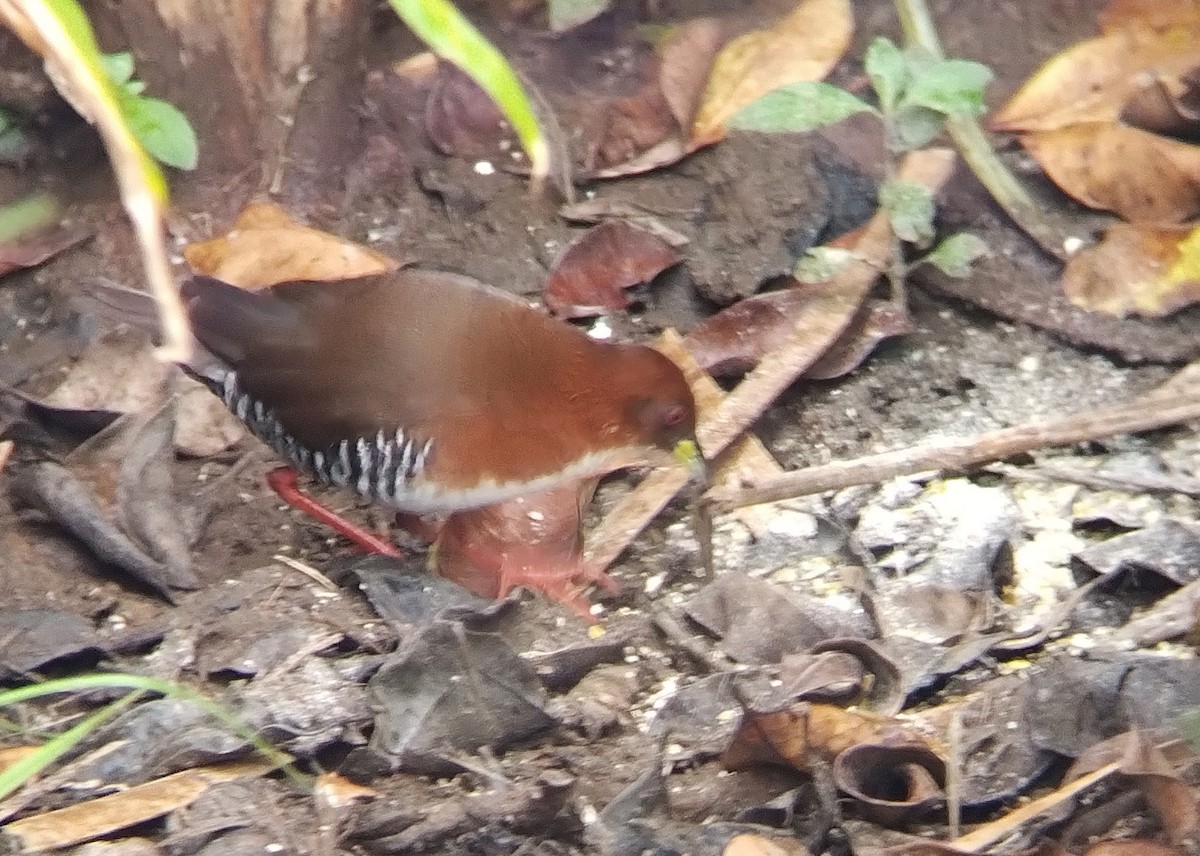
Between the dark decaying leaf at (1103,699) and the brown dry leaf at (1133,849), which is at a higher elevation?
the dark decaying leaf at (1103,699)

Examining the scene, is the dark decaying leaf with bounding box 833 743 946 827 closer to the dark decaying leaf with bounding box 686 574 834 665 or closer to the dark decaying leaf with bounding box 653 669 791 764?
the dark decaying leaf with bounding box 653 669 791 764

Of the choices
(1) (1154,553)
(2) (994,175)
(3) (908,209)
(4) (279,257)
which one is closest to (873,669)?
(1) (1154,553)

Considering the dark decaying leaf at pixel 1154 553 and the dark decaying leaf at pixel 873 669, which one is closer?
the dark decaying leaf at pixel 873 669

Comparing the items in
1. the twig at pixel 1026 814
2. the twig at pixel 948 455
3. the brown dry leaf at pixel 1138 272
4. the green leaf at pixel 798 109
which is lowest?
the twig at pixel 1026 814

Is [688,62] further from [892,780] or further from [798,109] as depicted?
[892,780]

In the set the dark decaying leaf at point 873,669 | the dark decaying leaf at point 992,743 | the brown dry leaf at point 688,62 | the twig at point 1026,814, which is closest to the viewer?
the twig at point 1026,814

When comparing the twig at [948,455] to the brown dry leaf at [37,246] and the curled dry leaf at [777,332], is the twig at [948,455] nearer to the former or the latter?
the curled dry leaf at [777,332]

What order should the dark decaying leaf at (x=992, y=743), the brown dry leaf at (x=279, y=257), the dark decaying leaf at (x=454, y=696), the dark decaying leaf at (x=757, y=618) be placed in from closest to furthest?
the dark decaying leaf at (x=992, y=743) → the dark decaying leaf at (x=454, y=696) → the dark decaying leaf at (x=757, y=618) → the brown dry leaf at (x=279, y=257)

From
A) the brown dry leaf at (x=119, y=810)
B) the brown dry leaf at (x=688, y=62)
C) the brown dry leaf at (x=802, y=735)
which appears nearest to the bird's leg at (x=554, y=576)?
the brown dry leaf at (x=802, y=735)
